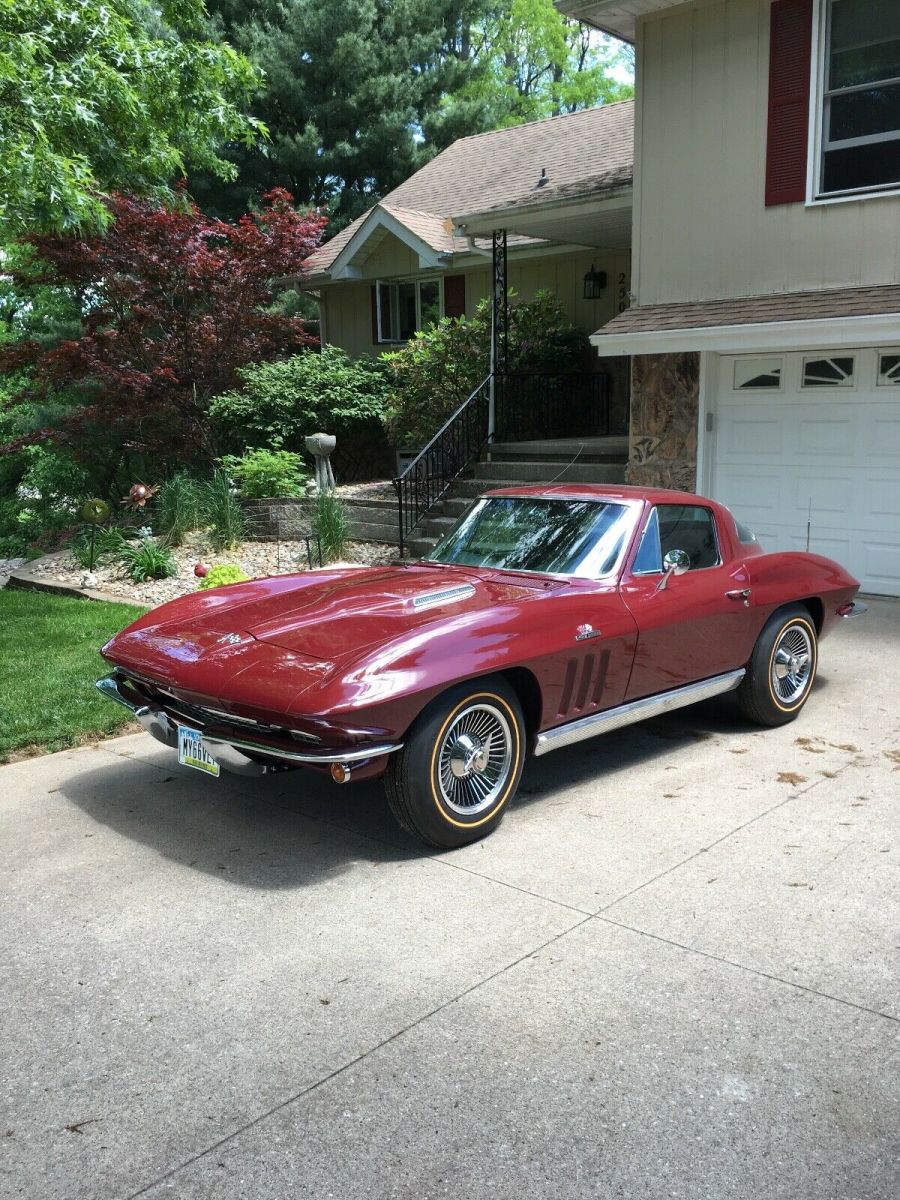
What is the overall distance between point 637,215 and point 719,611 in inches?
275

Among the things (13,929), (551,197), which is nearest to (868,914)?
(13,929)

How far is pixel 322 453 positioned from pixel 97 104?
5123 mm

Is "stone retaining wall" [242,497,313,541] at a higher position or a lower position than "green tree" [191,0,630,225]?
lower

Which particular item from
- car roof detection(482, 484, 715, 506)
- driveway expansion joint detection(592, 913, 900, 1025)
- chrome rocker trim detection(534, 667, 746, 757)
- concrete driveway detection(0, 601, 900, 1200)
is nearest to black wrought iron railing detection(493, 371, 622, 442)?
car roof detection(482, 484, 715, 506)

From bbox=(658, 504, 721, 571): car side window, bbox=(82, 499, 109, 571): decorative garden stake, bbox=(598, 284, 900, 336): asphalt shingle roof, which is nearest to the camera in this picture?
bbox=(658, 504, 721, 571): car side window

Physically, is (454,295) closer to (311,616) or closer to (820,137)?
(820,137)

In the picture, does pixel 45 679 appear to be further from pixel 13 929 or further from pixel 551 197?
pixel 551 197

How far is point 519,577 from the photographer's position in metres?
5.32

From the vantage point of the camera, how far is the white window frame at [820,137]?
9711mm

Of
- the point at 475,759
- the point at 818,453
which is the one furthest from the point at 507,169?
the point at 475,759

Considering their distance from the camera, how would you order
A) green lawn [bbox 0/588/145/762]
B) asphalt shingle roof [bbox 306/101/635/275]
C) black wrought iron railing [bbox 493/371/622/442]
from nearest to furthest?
green lawn [bbox 0/588/145/762] → black wrought iron railing [bbox 493/371/622/442] → asphalt shingle roof [bbox 306/101/635/275]

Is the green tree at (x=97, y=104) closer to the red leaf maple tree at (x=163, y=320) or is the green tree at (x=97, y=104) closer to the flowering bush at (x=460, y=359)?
the red leaf maple tree at (x=163, y=320)

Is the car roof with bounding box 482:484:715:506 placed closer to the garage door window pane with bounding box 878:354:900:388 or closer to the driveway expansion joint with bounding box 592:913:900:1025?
the driveway expansion joint with bounding box 592:913:900:1025

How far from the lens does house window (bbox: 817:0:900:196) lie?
31.7ft
